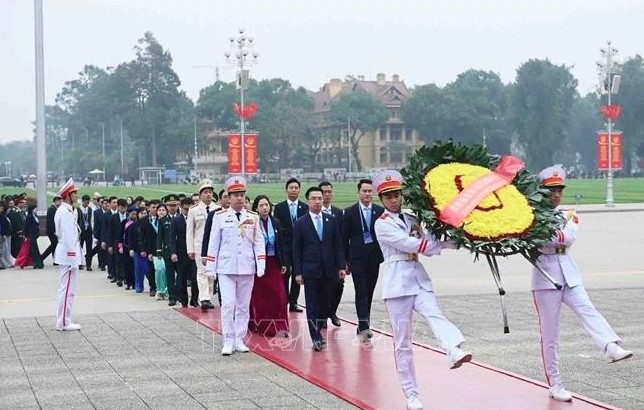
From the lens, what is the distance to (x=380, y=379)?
8.05 m

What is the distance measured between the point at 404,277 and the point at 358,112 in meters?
82.9

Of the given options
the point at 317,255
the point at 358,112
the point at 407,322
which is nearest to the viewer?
the point at 407,322

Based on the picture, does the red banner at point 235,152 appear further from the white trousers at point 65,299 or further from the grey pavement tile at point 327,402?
the grey pavement tile at point 327,402

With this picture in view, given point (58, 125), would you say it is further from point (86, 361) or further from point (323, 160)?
point (86, 361)

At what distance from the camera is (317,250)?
9938mm

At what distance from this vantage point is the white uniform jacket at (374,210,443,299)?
6.77 meters

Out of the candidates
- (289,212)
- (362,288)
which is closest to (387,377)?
(362,288)

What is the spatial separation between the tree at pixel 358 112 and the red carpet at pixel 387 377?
78172 mm

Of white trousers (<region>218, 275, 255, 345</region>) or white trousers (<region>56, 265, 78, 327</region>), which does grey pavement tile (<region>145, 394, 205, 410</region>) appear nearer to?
white trousers (<region>218, 275, 255, 345</region>)

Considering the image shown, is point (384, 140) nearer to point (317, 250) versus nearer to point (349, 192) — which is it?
point (349, 192)

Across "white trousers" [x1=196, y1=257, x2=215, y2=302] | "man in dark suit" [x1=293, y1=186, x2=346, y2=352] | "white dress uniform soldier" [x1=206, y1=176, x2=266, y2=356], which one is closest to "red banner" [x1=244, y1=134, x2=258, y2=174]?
"white trousers" [x1=196, y1=257, x2=215, y2=302]

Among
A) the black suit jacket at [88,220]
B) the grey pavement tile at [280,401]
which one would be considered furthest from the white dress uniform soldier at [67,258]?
the black suit jacket at [88,220]

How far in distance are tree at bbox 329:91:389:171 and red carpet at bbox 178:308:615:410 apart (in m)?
78.2

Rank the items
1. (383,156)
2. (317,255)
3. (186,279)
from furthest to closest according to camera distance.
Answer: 1. (383,156)
2. (186,279)
3. (317,255)
